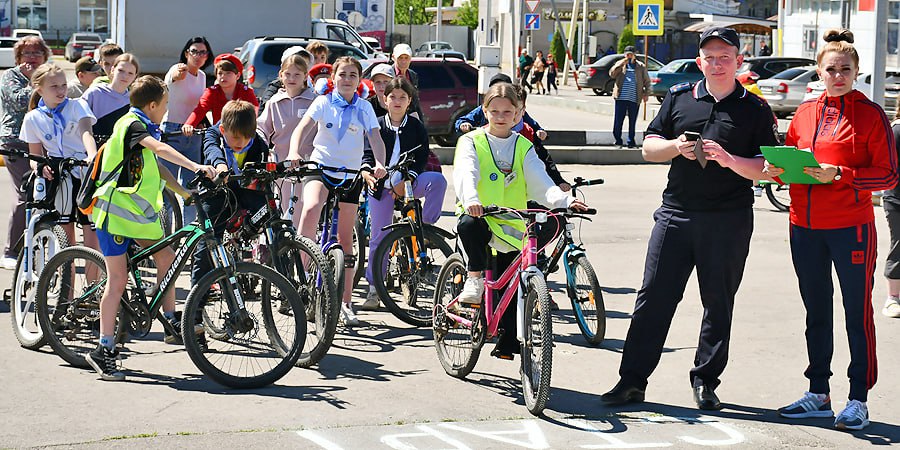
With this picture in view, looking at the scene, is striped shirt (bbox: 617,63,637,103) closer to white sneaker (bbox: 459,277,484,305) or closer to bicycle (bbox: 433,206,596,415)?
bicycle (bbox: 433,206,596,415)

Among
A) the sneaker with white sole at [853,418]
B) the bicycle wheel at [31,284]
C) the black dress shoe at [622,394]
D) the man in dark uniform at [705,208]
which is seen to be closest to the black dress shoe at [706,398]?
the man in dark uniform at [705,208]

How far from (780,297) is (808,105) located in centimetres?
360

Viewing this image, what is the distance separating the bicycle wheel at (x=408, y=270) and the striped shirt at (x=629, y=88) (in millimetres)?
13709

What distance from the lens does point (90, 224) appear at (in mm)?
7977

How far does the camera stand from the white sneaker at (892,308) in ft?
29.2

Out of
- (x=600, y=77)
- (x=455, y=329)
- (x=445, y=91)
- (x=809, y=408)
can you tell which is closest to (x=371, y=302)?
(x=455, y=329)

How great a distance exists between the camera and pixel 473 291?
22.1 feet

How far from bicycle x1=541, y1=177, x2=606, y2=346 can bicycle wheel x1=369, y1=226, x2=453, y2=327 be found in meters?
0.83

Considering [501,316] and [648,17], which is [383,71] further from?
[648,17]

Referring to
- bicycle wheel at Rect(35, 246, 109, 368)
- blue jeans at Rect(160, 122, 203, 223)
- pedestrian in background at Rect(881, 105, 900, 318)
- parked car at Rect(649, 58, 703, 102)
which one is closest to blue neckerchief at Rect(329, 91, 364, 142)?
bicycle wheel at Rect(35, 246, 109, 368)

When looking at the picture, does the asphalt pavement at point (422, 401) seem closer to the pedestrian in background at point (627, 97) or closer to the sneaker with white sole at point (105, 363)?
the sneaker with white sole at point (105, 363)

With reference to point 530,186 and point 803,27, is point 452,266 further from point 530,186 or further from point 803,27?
point 803,27

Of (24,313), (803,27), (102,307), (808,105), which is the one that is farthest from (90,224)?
(803,27)

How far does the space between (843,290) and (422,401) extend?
6.97 ft
